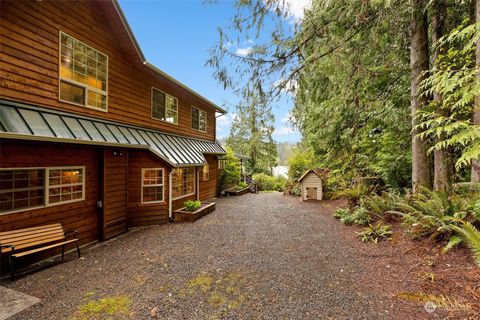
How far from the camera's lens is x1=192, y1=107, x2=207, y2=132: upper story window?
12648mm

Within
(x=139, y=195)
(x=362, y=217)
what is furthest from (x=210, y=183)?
(x=362, y=217)

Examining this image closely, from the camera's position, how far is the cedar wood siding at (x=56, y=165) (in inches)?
175

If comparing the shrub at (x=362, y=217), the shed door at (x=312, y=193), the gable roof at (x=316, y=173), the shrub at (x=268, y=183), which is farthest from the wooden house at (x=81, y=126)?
the shrub at (x=268, y=183)

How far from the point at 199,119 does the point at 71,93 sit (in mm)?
7341

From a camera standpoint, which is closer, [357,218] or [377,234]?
[377,234]

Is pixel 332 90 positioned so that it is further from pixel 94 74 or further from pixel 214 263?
pixel 94 74

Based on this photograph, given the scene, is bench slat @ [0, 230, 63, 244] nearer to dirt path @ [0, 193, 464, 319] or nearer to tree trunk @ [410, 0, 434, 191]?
dirt path @ [0, 193, 464, 319]

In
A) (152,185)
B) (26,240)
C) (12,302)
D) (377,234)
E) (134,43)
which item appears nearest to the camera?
(12,302)

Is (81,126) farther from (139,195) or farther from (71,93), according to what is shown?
(139,195)

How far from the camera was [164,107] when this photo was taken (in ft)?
33.6

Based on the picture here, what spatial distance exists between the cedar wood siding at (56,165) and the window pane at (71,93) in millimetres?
1573

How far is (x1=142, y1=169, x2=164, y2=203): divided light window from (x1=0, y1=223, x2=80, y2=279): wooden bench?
2805mm

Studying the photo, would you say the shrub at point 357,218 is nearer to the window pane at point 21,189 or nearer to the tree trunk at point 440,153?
the tree trunk at point 440,153

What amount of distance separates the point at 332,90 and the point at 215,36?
4.17 metres
